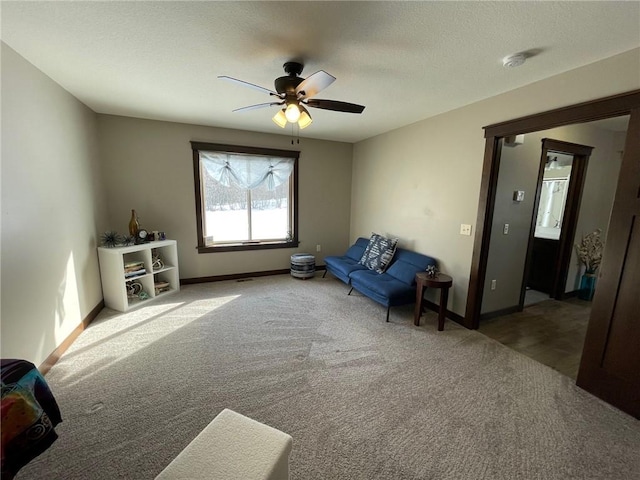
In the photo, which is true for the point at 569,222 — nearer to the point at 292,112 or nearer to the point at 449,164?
the point at 449,164

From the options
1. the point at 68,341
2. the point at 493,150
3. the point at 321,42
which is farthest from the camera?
the point at 493,150

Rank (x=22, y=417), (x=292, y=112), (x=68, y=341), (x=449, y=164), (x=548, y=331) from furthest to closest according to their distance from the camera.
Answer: (x=449, y=164) < (x=548, y=331) < (x=68, y=341) < (x=292, y=112) < (x=22, y=417)

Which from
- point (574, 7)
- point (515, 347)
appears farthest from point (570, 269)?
point (574, 7)

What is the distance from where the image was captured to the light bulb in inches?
81.4

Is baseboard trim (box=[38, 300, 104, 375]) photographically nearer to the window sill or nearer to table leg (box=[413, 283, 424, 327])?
the window sill

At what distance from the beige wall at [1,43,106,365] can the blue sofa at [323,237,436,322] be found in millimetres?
3050

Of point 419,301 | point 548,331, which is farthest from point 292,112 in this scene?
point 548,331

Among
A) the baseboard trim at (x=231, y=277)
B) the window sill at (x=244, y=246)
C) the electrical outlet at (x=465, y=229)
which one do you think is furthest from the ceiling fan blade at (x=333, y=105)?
the baseboard trim at (x=231, y=277)

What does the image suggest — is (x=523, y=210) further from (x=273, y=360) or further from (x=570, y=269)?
(x=273, y=360)

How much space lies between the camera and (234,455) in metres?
1.05

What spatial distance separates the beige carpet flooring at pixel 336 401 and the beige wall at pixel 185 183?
4.72ft

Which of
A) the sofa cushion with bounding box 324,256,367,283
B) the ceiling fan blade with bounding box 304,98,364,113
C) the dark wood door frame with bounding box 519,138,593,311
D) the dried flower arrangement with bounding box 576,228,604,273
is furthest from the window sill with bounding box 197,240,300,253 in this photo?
the dried flower arrangement with bounding box 576,228,604,273

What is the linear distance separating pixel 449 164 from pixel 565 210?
6.81ft

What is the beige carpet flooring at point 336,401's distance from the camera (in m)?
1.47
